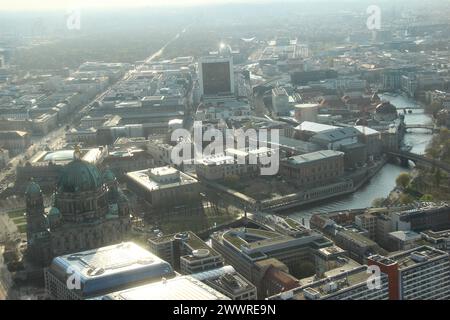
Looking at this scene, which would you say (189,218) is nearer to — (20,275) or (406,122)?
(20,275)

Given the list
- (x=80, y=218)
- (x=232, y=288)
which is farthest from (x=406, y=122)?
(x=232, y=288)

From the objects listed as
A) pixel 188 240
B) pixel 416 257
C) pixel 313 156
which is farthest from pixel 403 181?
pixel 416 257

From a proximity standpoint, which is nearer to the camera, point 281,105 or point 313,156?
point 313,156

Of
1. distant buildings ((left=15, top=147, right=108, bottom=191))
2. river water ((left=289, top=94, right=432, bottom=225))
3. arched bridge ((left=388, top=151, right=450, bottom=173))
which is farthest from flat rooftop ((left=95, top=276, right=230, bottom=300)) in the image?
arched bridge ((left=388, top=151, right=450, bottom=173))

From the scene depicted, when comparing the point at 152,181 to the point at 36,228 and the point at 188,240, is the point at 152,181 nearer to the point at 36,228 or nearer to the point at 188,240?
the point at 36,228

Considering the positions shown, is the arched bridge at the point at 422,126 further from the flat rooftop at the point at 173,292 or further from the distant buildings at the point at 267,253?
the flat rooftop at the point at 173,292
